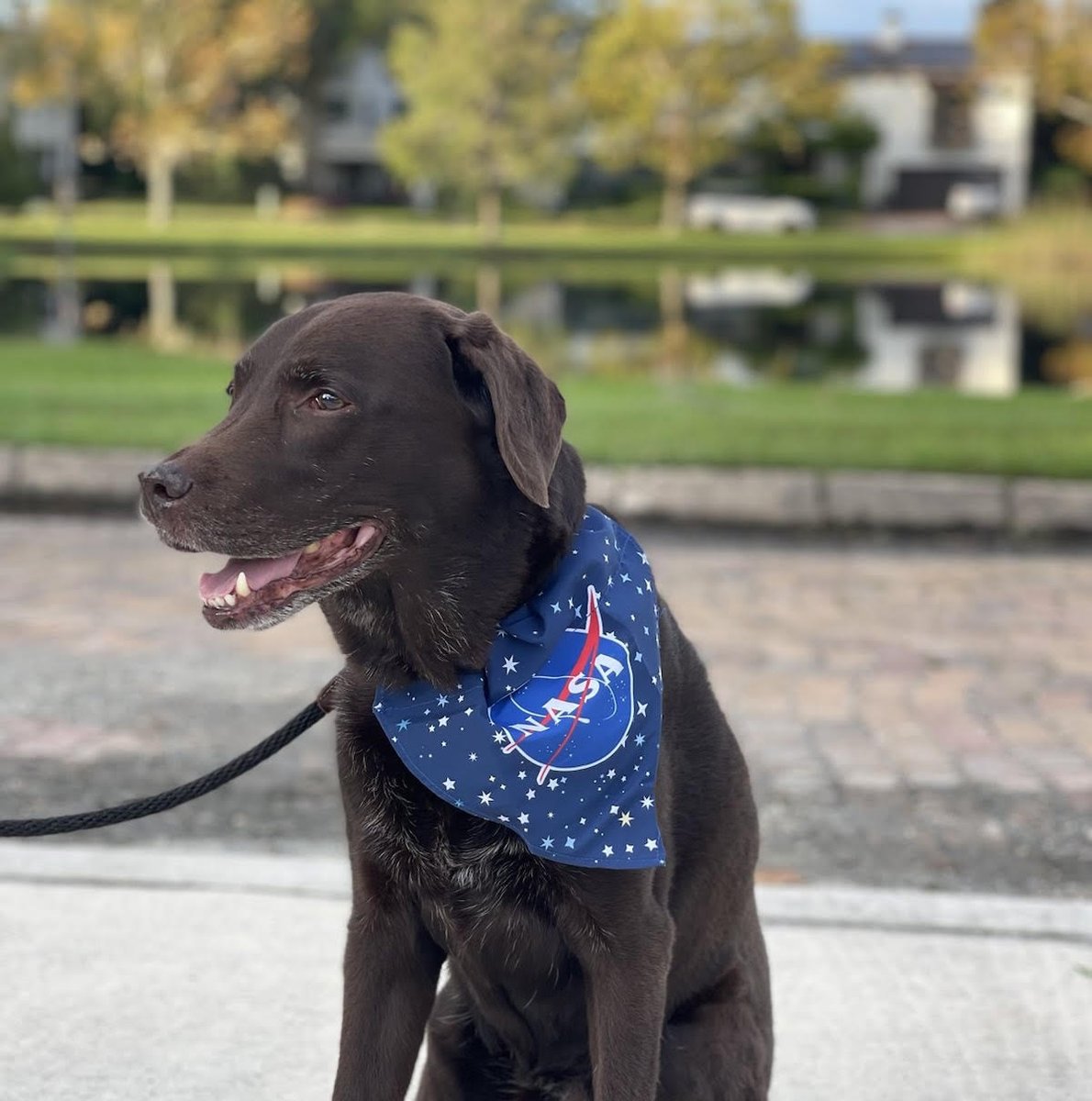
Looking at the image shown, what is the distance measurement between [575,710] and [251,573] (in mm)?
542

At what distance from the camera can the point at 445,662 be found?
2.69 metres

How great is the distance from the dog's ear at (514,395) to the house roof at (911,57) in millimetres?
68299

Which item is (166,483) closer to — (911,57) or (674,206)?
(674,206)

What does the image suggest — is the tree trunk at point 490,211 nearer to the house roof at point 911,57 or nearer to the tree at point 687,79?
the tree at point 687,79

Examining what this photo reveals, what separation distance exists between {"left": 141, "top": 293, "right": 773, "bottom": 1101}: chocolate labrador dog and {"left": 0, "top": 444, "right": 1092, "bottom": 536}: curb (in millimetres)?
5608

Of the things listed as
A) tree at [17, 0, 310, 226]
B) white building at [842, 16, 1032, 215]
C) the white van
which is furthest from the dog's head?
white building at [842, 16, 1032, 215]

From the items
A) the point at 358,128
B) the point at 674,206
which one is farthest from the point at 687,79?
the point at 358,128

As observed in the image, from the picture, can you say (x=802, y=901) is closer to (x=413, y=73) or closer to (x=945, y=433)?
(x=945, y=433)

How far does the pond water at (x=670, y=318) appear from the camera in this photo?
1958cm

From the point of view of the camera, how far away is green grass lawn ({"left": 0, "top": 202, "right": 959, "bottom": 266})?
41594 millimetres

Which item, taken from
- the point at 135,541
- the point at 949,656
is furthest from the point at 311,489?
the point at 135,541

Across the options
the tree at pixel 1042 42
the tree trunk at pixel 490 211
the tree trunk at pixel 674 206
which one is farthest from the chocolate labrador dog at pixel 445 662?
the tree trunk at pixel 674 206

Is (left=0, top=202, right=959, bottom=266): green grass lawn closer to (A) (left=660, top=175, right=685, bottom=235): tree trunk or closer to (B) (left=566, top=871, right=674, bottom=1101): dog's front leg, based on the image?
(A) (left=660, top=175, right=685, bottom=235): tree trunk

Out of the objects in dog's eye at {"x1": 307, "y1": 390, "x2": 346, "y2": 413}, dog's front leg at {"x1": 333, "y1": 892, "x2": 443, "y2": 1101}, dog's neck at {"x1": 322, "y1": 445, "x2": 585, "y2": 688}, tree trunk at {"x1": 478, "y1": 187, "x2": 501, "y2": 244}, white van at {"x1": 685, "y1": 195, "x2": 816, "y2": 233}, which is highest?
dog's eye at {"x1": 307, "y1": 390, "x2": 346, "y2": 413}
